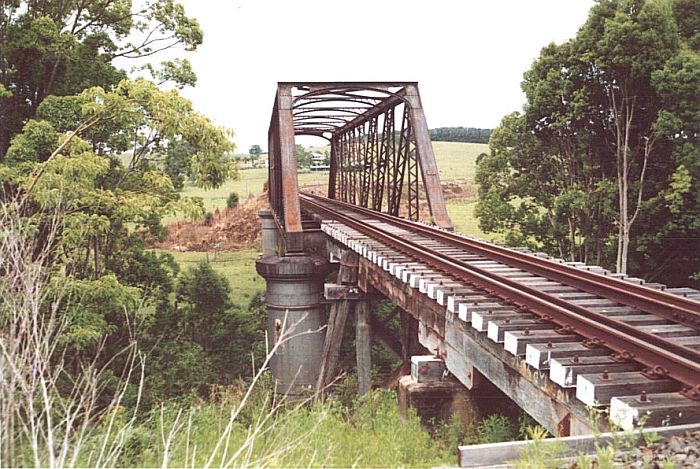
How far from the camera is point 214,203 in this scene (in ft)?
200

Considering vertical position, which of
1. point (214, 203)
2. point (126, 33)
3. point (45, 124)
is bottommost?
point (214, 203)

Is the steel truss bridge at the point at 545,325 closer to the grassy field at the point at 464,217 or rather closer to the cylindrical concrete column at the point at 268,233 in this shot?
the cylindrical concrete column at the point at 268,233

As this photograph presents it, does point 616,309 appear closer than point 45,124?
Yes

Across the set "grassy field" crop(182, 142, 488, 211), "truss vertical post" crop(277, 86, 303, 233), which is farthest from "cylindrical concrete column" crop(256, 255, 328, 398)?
"grassy field" crop(182, 142, 488, 211)

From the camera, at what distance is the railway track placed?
4.09 m

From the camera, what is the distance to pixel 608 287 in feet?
22.3

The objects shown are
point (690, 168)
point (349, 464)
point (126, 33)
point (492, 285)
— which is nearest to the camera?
point (349, 464)

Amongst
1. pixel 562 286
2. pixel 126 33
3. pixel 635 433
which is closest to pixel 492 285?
pixel 562 286

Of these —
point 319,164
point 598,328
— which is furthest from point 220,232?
point 598,328

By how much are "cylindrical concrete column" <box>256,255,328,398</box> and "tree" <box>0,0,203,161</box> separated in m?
5.01

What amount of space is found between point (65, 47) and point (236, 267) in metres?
26.4

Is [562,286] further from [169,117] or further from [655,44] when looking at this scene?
[655,44]

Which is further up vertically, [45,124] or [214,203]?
Answer: [45,124]

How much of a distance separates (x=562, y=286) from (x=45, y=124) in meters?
8.97
